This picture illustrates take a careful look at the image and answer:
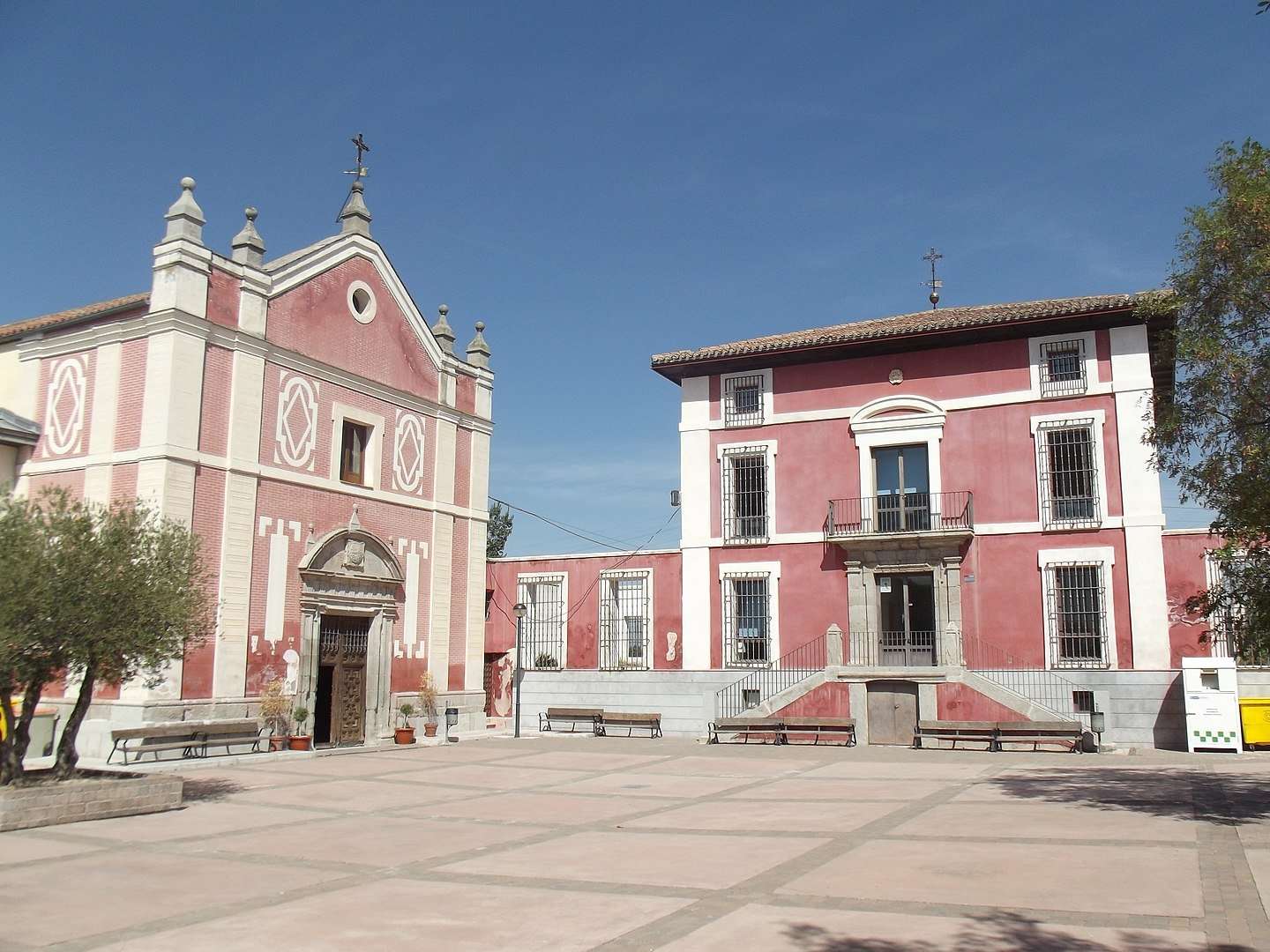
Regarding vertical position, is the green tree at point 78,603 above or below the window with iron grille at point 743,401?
below

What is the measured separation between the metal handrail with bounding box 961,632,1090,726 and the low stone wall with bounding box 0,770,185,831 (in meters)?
16.5

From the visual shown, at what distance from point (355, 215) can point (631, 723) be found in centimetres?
1374

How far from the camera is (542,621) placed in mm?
29016

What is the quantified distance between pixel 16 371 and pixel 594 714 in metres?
14.9

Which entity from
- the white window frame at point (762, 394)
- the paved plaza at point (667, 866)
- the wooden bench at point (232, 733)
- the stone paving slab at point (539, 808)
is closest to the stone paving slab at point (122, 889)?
the paved plaza at point (667, 866)

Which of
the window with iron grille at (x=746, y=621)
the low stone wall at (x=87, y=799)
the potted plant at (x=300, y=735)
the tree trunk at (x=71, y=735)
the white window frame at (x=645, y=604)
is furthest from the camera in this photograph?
the white window frame at (x=645, y=604)

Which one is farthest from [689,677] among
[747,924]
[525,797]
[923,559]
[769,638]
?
[747,924]

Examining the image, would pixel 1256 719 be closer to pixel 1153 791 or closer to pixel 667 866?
pixel 1153 791

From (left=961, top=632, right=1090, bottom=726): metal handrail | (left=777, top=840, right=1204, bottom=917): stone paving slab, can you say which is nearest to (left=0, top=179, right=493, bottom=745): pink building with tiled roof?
(left=961, top=632, right=1090, bottom=726): metal handrail

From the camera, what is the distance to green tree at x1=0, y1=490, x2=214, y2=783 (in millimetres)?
11578

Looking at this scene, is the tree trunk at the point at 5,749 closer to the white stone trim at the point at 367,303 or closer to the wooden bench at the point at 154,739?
the wooden bench at the point at 154,739

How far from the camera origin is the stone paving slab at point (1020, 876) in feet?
24.2

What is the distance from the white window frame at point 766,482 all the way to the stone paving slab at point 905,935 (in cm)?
1903

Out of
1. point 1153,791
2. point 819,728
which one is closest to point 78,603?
point 1153,791
